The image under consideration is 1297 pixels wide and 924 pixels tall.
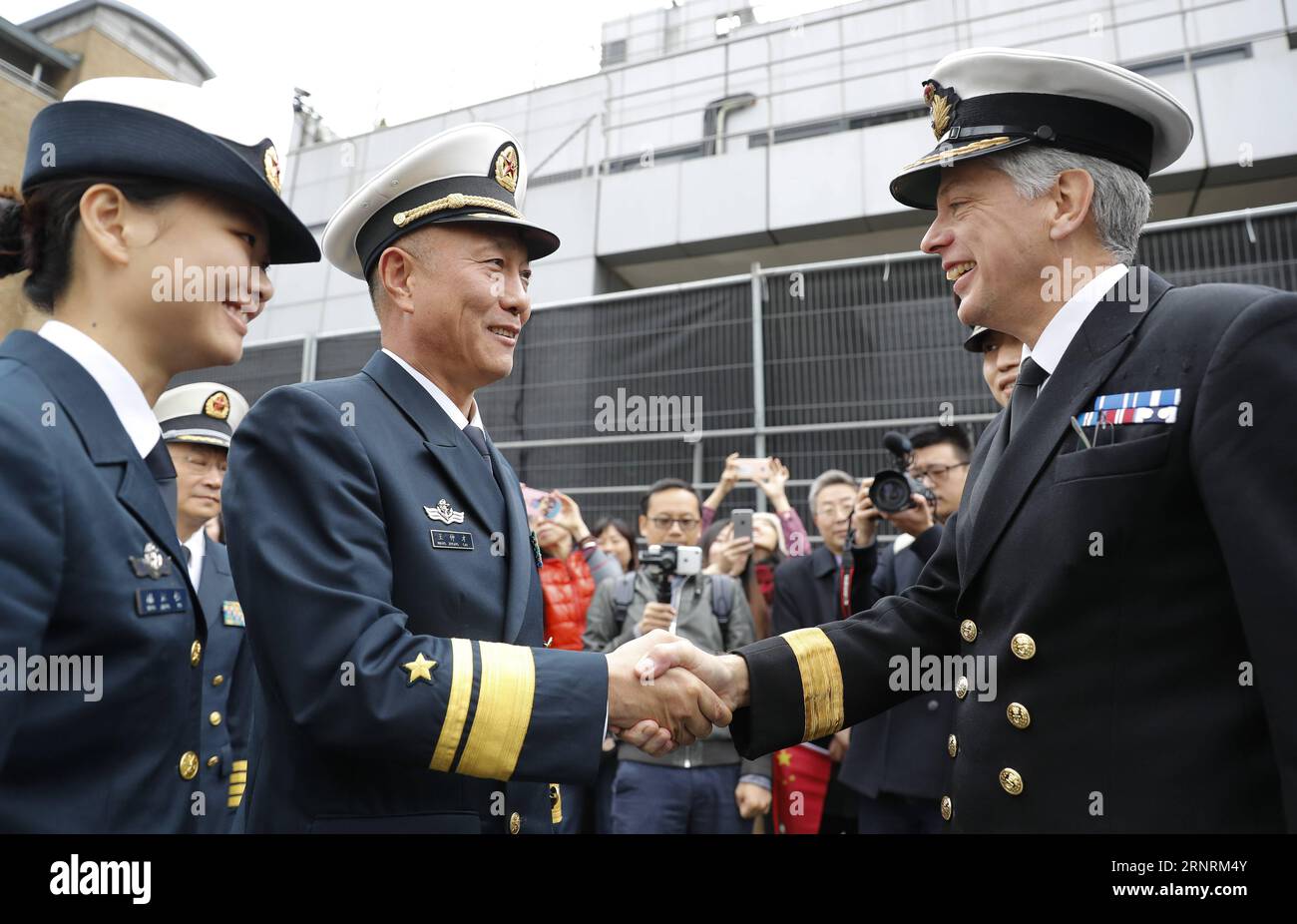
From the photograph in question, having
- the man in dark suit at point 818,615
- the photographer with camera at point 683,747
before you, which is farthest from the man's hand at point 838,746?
the photographer with camera at point 683,747

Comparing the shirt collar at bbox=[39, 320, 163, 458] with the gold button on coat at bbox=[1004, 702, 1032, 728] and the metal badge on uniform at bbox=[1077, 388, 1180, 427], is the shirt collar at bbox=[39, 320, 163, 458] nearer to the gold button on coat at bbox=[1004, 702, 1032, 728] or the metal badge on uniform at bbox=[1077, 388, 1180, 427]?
the gold button on coat at bbox=[1004, 702, 1032, 728]

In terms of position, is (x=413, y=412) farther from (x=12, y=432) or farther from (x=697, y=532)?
(x=697, y=532)

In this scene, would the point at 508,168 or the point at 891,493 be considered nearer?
the point at 508,168

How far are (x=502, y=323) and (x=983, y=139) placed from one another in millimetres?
1346

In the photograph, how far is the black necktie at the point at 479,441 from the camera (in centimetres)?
242

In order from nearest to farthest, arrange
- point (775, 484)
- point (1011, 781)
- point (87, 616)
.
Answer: point (87, 616) < point (1011, 781) < point (775, 484)

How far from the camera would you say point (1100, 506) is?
180 cm

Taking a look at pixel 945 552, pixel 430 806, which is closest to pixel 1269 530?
pixel 945 552

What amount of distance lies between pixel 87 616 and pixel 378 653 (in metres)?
0.51

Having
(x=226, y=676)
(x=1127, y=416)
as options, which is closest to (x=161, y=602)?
(x=1127, y=416)

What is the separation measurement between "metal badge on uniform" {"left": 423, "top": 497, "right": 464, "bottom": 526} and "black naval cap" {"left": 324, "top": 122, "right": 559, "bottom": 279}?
2.57 feet

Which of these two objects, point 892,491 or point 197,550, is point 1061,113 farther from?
point 197,550

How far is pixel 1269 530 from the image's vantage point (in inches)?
59.4

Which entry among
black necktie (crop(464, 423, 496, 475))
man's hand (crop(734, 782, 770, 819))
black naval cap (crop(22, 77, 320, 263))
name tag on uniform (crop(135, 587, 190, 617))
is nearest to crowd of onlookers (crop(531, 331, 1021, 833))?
man's hand (crop(734, 782, 770, 819))
